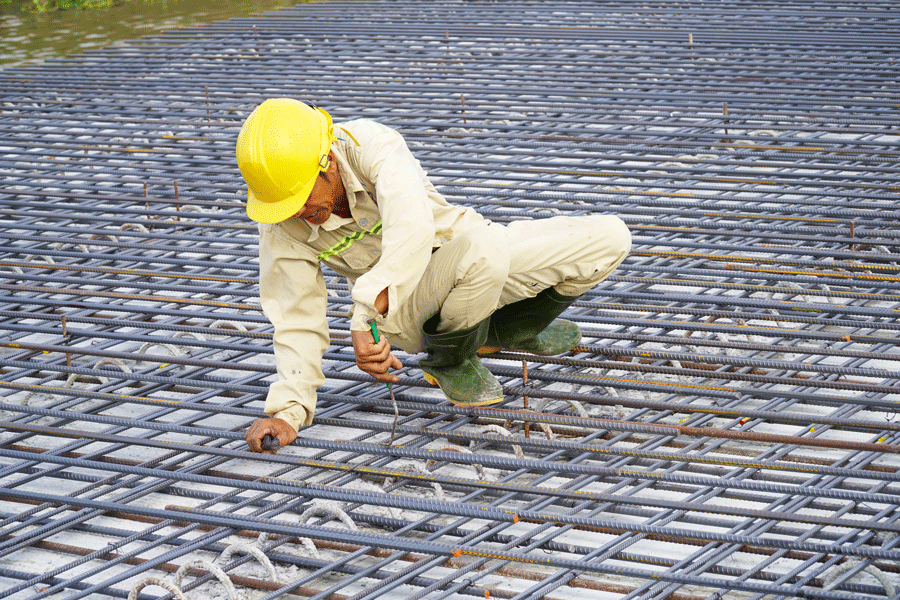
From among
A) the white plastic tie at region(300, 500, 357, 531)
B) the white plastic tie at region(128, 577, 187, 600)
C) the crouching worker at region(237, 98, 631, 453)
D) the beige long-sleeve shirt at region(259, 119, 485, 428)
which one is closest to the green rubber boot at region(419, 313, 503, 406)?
the crouching worker at region(237, 98, 631, 453)

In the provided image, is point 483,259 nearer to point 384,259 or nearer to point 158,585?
point 384,259

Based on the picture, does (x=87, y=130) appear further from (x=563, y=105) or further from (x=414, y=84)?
(x=563, y=105)

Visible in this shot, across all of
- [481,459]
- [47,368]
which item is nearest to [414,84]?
[47,368]

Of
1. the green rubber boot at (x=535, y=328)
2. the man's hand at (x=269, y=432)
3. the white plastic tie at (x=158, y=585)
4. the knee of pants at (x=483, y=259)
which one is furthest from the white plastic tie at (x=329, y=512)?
the green rubber boot at (x=535, y=328)

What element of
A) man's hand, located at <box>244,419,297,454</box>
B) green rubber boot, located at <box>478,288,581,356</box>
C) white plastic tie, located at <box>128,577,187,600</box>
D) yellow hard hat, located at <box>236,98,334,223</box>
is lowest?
white plastic tie, located at <box>128,577,187,600</box>

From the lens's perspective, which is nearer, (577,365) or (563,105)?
(577,365)

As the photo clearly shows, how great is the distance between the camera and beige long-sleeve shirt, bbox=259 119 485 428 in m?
2.34

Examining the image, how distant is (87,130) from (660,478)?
492 centimetres

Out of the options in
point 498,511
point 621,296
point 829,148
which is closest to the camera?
point 498,511

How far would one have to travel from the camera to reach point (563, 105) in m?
5.39

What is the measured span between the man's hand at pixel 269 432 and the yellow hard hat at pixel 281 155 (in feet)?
1.97

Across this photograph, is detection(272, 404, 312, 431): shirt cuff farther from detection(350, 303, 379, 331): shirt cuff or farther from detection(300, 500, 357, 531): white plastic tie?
detection(350, 303, 379, 331): shirt cuff

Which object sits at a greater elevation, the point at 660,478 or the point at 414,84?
the point at 414,84

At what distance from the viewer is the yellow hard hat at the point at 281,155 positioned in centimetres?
229
